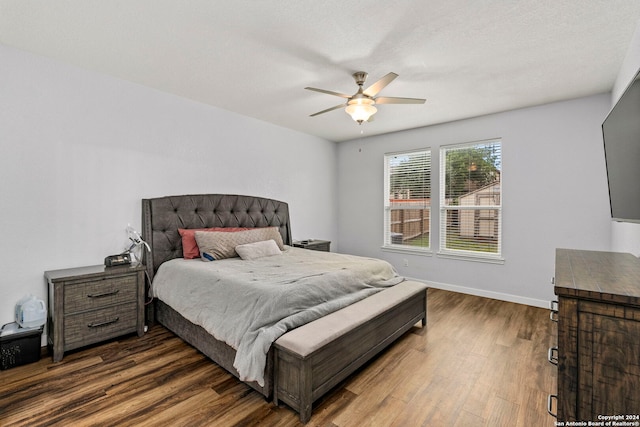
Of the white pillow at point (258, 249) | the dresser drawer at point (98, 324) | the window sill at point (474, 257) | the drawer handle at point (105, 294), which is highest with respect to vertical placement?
the white pillow at point (258, 249)

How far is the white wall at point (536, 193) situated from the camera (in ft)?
10.9

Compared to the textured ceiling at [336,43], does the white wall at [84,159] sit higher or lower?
lower

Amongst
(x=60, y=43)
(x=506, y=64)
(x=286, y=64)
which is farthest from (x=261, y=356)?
(x=506, y=64)

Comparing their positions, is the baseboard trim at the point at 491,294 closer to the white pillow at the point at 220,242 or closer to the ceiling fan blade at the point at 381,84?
the white pillow at the point at 220,242

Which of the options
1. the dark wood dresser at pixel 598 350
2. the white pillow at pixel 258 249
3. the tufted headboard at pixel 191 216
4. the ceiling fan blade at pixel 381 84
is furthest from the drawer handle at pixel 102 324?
the dark wood dresser at pixel 598 350

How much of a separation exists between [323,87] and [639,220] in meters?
2.62

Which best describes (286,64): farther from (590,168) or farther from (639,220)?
(590,168)

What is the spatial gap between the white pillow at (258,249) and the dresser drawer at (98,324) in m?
1.08

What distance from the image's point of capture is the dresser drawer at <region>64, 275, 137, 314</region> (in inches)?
93.2

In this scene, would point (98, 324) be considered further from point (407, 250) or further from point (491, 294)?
point (491, 294)

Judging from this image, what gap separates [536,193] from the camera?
12.0 ft

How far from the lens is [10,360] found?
86.7 inches

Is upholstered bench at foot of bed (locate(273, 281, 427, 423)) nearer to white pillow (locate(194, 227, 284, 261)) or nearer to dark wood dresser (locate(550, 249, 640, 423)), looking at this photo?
dark wood dresser (locate(550, 249, 640, 423))

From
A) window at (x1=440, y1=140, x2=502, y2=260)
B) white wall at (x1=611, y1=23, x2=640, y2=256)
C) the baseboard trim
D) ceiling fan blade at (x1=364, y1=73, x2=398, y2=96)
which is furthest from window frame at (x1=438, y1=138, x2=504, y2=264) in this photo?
ceiling fan blade at (x1=364, y1=73, x2=398, y2=96)
